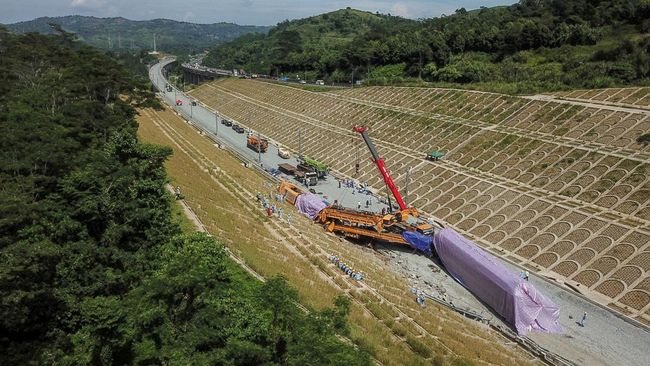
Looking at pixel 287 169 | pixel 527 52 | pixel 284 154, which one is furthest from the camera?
pixel 527 52

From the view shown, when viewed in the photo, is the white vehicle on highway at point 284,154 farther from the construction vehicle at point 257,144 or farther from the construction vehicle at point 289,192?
the construction vehicle at point 289,192

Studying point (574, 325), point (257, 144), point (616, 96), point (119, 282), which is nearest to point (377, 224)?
point (574, 325)

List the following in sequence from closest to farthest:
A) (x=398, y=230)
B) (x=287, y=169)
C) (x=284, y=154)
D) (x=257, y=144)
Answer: (x=398, y=230) < (x=287, y=169) < (x=284, y=154) < (x=257, y=144)

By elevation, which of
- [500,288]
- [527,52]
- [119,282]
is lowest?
[500,288]

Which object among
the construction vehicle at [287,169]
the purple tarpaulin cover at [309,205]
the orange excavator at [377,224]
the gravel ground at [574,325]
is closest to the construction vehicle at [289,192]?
the purple tarpaulin cover at [309,205]

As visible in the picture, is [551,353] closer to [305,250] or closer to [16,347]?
[305,250]

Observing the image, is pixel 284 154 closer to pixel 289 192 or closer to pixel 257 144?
pixel 257 144

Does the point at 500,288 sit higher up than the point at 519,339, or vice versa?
the point at 500,288

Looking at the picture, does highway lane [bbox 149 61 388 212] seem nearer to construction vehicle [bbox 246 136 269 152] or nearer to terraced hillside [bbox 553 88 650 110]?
construction vehicle [bbox 246 136 269 152]

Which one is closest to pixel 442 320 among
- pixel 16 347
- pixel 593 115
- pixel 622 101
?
pixel 16 347
